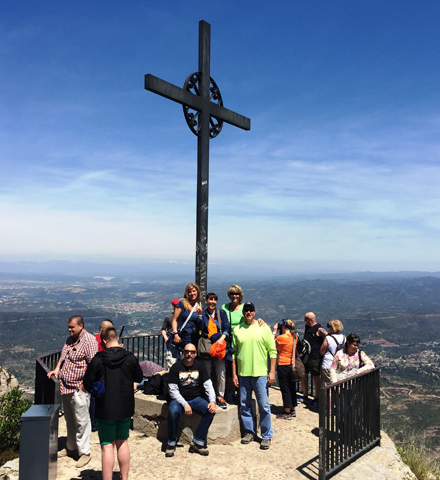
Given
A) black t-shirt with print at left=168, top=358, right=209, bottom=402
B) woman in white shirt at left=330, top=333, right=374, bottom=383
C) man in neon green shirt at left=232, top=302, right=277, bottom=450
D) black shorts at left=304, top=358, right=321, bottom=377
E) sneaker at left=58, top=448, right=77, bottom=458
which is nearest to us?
sneaker at left=58, top=448, right=77, bottom=458

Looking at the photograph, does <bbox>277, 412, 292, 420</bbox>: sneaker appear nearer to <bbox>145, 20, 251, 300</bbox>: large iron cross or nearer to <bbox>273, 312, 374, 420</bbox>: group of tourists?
<bbox>273, 312, 374, 420</bbox>: group of tourists

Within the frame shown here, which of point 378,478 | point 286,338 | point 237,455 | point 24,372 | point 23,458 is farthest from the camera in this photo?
point 24,372

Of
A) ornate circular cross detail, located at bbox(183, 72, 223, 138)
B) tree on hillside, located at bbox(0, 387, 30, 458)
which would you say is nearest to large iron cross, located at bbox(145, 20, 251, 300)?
ornate circular cross detail, located at bbox(183, 72, 223, 138)

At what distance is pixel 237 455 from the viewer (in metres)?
5.13

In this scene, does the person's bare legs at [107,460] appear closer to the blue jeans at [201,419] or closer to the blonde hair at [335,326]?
the blue jeans at [201,419]

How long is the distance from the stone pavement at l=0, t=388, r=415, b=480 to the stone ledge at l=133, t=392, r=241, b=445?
92 mm

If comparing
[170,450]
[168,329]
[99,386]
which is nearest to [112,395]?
[99,386]

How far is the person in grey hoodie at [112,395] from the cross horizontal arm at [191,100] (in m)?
3.93

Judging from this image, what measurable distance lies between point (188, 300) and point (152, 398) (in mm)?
1545

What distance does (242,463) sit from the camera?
194 inches

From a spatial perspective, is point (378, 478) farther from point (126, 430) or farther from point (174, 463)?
point (126, 430)

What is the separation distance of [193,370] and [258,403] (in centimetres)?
107

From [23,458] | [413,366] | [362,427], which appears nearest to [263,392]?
[362,427]

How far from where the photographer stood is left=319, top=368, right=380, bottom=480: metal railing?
14.9 ft
